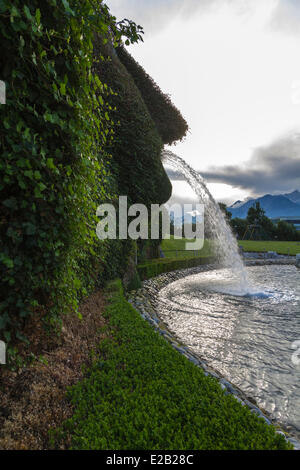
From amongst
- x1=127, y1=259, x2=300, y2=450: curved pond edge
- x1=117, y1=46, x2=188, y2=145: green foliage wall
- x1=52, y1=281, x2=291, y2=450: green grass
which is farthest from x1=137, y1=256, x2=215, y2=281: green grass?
x1=52, y1=281, x2=291, y2=450: green grass

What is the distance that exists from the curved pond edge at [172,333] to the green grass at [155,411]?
352 millimetres

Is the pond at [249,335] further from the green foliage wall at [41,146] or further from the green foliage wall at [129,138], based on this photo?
the green foliage wall at [129,138]

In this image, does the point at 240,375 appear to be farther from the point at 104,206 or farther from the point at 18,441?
the point at 104,206

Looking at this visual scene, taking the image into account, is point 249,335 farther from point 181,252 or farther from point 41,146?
point 181,252

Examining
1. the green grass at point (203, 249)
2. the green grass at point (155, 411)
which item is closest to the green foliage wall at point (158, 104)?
the green grass at point (203, 249)

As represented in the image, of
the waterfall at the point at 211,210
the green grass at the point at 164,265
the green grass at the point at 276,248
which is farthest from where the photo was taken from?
the green grass at the point at 276,248

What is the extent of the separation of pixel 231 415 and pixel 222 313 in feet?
19.0

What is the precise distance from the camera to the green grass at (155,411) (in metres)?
1.97

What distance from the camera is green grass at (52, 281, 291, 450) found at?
6.45 feet

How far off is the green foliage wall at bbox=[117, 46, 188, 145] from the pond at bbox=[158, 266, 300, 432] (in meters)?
10.5

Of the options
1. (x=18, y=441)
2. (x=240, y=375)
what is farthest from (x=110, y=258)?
(x=18, y=441)

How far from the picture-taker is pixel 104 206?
661cm

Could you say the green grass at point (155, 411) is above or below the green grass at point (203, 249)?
below

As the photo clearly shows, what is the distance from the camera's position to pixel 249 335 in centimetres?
596
